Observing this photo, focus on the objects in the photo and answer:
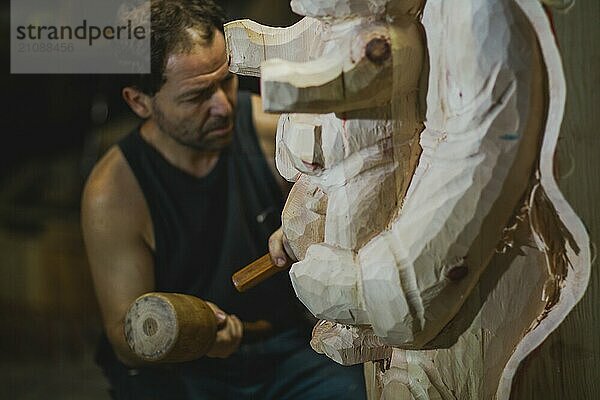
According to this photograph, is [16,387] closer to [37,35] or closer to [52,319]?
[52,319]

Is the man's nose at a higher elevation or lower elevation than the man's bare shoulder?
higher

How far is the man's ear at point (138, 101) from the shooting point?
46.5 inches

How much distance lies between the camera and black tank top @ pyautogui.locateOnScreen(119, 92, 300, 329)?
117 cm

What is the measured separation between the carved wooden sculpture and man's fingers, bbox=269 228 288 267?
0.45 feet

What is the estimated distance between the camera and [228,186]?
3.89ft

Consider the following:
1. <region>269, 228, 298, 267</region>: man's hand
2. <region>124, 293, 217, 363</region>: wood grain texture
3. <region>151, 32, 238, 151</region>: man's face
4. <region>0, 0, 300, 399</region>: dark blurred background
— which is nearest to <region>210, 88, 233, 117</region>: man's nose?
<region>151, 32, 238, 151</region>: man's face

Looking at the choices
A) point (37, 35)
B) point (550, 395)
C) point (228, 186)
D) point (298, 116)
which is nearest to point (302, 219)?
point (298, 116)

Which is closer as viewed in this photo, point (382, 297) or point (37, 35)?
point (382, 297)

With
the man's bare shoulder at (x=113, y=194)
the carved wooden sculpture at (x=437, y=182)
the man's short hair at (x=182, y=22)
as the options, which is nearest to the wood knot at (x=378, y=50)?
the carved wooden sculpture at (x=437, y=182)

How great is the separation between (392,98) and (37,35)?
0.65 m

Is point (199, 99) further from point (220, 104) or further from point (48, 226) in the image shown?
point (48, 226)

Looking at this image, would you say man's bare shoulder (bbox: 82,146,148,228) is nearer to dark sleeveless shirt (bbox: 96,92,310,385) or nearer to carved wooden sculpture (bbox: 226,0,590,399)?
dark sleeveless shirt (bbox: 96,92,310,385)

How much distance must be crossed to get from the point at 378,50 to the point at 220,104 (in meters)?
0.53

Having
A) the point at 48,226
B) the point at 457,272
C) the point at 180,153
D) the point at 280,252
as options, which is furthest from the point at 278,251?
the point at 48,226
